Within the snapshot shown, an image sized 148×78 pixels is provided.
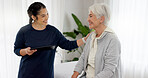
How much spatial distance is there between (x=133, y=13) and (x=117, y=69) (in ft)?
4.51

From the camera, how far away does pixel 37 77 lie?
1.94 m

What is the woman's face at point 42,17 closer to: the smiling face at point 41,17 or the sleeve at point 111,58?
the smiling face at point 41,17

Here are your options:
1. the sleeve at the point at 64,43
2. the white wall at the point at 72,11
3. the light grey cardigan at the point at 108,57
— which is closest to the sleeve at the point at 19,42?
the sleeve at the point at 64,43

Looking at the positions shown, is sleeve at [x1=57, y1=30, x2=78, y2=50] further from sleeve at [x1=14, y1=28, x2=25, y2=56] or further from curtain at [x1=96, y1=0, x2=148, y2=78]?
curtain at [x1=96, y1=0, x2=148, y2=78]

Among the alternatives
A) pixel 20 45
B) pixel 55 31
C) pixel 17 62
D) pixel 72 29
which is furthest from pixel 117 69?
pixel 72 29

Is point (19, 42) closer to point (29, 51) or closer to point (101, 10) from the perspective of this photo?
point (29, 51)

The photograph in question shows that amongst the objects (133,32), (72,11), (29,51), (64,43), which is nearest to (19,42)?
(29,51)

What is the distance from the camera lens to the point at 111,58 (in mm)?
1612

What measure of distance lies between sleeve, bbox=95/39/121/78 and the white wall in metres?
1.95

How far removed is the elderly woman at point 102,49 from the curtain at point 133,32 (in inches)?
44.9

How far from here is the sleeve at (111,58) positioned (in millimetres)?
1613

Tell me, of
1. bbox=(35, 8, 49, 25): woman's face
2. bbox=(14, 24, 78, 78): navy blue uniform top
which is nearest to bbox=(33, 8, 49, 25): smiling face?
bbox=(35, 8, 49, 25): woman's face

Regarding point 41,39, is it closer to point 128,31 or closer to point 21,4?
point 21,4

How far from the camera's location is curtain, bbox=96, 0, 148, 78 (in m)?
2.63
